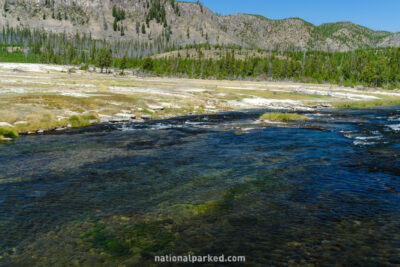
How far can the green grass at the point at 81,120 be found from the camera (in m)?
32.9

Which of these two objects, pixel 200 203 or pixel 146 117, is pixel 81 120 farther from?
pixel 200 203

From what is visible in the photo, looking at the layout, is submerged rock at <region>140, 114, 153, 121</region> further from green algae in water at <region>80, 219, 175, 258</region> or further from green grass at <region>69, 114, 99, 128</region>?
green algae in water at <region>80, 219, 175, 258</region>

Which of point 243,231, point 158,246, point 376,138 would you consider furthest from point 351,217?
point 376,138

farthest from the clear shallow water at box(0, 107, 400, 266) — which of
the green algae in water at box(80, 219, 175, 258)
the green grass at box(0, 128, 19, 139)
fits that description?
the green grass at box(0, 128, 19, 139)

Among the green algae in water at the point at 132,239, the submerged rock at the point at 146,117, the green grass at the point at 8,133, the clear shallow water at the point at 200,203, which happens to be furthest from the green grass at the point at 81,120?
the green algae in water at the point at 132,239

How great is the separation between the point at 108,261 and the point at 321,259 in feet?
19.3

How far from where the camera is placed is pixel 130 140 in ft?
83.0

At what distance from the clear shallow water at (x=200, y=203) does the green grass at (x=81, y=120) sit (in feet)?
35.5

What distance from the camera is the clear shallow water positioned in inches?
322

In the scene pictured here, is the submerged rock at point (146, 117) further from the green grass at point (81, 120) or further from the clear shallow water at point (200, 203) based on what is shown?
the clear shallow water at point (200, 203)

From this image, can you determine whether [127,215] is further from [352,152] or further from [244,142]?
[352,152]

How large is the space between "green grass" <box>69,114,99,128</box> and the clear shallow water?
35.5 ft

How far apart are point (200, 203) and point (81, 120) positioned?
27161 mm

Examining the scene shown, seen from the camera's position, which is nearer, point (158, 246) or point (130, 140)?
→ point (158, 246)
